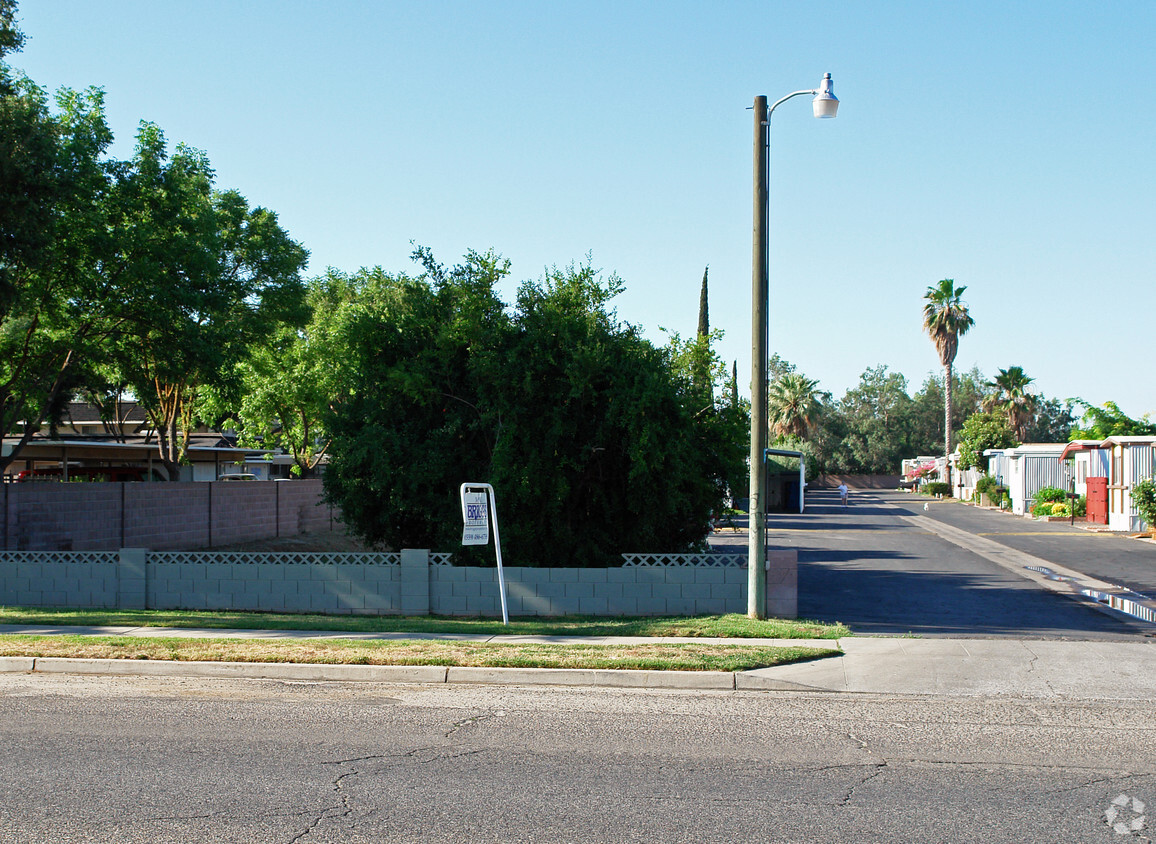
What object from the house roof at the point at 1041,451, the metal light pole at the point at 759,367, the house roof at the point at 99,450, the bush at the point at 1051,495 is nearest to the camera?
the metal light pole at the point at 759,367

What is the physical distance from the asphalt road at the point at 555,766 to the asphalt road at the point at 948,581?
4.74 m

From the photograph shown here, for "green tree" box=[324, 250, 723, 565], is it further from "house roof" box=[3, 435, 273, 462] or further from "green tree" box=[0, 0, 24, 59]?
"house roof" box=[3, 435, 273, 462]

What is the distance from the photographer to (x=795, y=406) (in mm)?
76438

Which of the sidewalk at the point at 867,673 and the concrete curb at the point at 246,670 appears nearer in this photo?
the sidewalk at the point at 867,673

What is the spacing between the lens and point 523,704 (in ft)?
29.5

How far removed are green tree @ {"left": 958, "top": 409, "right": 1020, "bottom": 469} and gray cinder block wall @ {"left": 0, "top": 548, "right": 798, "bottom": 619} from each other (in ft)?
183

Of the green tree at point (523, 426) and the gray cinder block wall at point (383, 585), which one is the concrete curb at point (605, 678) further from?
the green tree at point (523, 426)

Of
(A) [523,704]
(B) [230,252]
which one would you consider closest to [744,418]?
(A) [523,704]

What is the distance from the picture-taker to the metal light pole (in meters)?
13.3

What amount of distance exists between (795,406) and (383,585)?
65131 mm

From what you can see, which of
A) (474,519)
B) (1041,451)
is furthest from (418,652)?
(1041,451)

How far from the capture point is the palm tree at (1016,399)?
7594cm

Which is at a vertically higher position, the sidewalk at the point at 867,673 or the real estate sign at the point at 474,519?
the real estate sign at the point at 474,519

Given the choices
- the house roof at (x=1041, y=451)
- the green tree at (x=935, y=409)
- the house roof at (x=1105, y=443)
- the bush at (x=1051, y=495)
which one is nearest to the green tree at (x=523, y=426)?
the house roof at (x=1105, y=443)
